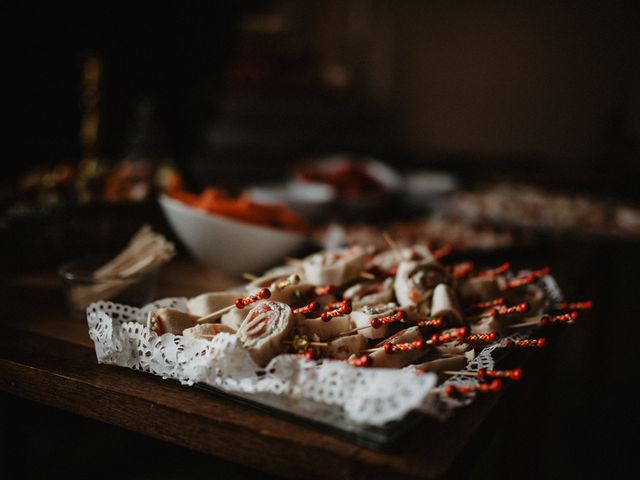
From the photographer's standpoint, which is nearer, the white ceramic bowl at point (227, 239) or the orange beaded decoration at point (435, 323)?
the orange beaded decoration at point (435, 323)

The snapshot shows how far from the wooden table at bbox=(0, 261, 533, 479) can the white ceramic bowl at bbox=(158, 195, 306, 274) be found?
0.44 meters

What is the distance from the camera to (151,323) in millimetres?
932

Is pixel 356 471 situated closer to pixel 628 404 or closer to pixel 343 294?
pixel 343 294

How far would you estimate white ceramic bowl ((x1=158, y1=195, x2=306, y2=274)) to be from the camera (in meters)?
1.47

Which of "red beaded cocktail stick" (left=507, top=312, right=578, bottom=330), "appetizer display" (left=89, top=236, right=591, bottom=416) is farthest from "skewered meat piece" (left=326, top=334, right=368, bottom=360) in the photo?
"red beaded cocktail stick" (left=507, top=312, right=578, bottom=330)

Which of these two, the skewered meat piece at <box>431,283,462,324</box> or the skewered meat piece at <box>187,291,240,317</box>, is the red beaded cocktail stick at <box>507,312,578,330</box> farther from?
the skewered meat piece at <box>187,291,240,317</box>

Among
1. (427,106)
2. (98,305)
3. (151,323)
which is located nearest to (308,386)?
(151,323)

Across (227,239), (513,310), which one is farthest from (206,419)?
(227,239)

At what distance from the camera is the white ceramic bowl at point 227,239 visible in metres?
1.47

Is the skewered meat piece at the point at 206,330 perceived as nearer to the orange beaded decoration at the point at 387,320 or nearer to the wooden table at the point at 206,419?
the wooden table at the point at 206,419

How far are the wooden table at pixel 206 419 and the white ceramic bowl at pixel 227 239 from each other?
44cm

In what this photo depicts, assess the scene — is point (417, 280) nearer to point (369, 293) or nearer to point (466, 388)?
point (369, 293)

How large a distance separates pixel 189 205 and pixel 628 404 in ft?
8.16

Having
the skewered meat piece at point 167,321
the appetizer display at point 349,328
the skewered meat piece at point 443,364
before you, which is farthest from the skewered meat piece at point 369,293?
the skewered meat piece at point 167,321
